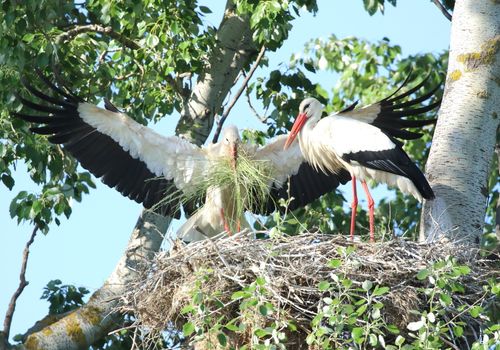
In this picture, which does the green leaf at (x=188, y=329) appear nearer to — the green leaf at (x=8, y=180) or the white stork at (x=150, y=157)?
the white stork at (x=150, y=157)

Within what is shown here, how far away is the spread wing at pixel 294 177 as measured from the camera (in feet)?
33.1

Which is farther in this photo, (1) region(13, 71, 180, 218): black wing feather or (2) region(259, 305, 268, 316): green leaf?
(1) region(13, 71, 180, 218): black wing feather

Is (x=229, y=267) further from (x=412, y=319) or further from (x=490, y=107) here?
(x=490, y=107)

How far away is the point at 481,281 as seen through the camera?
7039mm

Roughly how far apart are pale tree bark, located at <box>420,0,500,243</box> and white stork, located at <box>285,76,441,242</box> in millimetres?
672

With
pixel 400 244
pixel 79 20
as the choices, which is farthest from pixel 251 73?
pixel 400 244

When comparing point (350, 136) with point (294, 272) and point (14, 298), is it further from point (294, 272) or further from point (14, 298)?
point (14, 298)

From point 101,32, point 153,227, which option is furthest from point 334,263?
point 101,32

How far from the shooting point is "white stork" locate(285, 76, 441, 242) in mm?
8781

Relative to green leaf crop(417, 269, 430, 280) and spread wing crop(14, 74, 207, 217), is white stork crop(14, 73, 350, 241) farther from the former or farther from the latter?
green leaf crop(417, 269, 430, 280)

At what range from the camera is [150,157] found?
10.0 metres

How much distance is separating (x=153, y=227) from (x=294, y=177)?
1.26 meters

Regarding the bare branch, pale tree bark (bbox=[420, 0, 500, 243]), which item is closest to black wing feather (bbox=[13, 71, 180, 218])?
the bare branch

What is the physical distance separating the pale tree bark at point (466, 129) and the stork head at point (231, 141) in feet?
6.91
